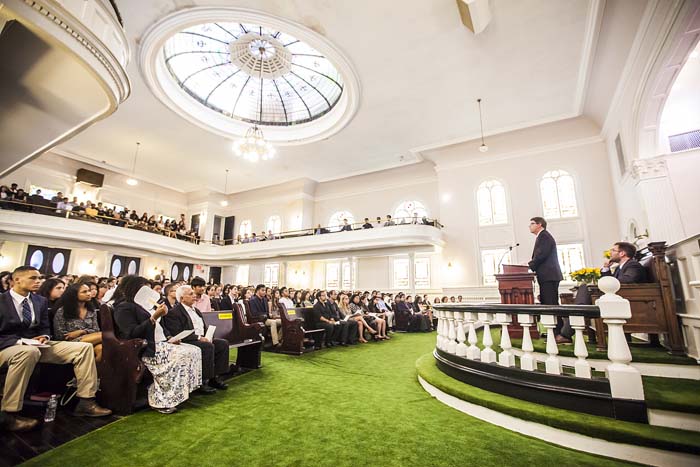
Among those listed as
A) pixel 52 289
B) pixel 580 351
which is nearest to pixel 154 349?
pixel 52 289

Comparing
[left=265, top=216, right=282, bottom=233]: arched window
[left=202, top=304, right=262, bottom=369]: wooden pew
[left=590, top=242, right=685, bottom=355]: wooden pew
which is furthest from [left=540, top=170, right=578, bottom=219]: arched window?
[left=265, top=216, right=282, bottom=233]: arched window

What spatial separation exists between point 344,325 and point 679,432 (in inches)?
215

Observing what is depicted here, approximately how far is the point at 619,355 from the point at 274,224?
1708cm

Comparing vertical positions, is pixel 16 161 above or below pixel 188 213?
below

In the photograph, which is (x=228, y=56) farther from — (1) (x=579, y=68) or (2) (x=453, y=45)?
(1) (x=579, y=68)

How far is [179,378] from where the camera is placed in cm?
299

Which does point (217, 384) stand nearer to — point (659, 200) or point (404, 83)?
point (404, 83)

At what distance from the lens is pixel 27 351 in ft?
8.43

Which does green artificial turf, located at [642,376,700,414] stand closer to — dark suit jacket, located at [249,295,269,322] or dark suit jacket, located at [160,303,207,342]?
dark suit jacket, located at [160,303,207,342]

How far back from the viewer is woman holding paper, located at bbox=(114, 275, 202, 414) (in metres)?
2.89

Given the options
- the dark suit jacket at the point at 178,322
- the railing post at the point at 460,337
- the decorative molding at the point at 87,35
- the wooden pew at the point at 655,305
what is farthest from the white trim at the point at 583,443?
the decorative molding at the point at 87,35

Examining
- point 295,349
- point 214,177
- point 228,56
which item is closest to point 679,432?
point 295,349

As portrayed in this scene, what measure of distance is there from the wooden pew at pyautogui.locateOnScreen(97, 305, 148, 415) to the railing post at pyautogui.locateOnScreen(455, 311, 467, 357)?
300 centimetres

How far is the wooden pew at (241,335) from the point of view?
4.37m
